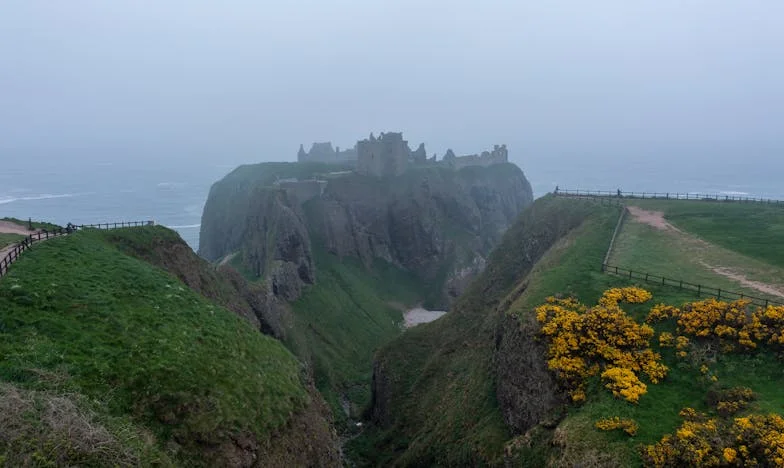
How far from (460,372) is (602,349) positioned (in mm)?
19220

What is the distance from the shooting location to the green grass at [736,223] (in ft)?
138

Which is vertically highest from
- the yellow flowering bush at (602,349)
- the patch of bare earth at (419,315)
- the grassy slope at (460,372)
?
the yellow flowering bush at (602,349)

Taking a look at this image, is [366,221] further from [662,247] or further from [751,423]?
[751,423]

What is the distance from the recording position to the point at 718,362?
2581 cm

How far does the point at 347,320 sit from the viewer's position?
82750 mm

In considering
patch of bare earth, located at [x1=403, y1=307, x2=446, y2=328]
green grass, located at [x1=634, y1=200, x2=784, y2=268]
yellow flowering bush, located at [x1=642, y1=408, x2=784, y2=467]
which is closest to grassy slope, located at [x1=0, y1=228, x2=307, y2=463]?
yellow flowering bush, located at [x1=642, y1=408, x2=784, y2=467]

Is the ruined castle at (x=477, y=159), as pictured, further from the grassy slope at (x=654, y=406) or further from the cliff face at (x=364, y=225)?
the grassy slope at (x=654, y=406)

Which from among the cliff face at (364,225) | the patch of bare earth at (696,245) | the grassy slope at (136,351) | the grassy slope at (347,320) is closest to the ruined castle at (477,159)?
the cliff face at (364,225)

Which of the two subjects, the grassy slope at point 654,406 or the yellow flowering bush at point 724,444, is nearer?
the yellow flowering bush at point 724,444

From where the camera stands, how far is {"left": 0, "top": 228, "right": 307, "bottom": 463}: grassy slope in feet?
69.5

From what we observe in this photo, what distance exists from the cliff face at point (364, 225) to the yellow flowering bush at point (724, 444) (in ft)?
203

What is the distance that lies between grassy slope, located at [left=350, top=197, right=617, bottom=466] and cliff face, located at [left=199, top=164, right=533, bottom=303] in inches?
1113

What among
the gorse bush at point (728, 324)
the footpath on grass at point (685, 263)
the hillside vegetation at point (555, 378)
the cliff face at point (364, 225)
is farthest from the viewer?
the cliff face at point (364, 225)

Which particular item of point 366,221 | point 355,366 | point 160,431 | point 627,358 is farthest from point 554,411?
point 366,221
